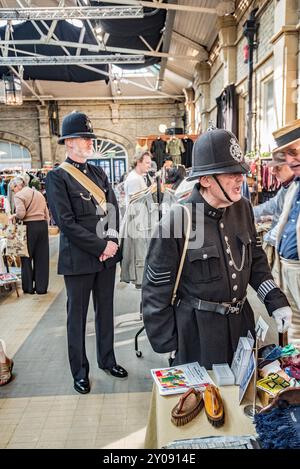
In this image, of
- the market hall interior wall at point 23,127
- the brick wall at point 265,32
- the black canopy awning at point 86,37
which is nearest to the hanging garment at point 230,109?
the brick wall at point 265,32

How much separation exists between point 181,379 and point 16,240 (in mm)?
4112

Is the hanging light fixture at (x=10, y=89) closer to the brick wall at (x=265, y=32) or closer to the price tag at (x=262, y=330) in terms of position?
the brick wall at (x=265, y=32)

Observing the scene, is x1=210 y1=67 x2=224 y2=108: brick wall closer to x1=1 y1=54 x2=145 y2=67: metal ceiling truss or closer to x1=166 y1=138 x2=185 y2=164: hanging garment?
x1=166 y1=138 x2=185 y2=164: hanging garment

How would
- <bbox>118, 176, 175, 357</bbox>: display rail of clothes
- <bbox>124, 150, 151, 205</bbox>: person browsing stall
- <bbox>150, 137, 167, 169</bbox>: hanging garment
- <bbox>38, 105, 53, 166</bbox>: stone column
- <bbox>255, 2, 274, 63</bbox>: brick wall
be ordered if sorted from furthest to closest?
<bbox>38, 105, 53, 166</bbox>: stone column, <bbox>150, 137, 167, 169</bbox>: hanging garment, <bbox>255, 2, 274, 63</bbox>: brick wall, <bbox>124, 150, 151, 205</bbox>: person browsing stall, <bbox>118, 176, 175, 357</bbox>: display rail of clothes

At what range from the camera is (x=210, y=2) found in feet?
23.8

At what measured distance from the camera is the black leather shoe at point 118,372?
2.82 m

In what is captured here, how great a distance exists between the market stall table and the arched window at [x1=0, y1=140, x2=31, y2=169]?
645 inches

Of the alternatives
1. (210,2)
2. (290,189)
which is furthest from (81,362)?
(210,2)

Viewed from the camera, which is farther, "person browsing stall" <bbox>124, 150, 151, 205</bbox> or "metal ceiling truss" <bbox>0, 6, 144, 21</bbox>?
"metal ceiling truss" <bbox>0, 6, 144, 21</bbox>

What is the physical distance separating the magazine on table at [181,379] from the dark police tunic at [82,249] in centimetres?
120

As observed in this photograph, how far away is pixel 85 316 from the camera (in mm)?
2633

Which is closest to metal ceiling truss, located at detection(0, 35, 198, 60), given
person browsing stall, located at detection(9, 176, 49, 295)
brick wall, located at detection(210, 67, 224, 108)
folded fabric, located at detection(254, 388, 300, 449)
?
brick wall, located at detection(210, 67, 224, 108)

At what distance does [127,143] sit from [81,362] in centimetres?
1452

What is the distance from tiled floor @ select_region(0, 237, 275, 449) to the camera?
218 cm
